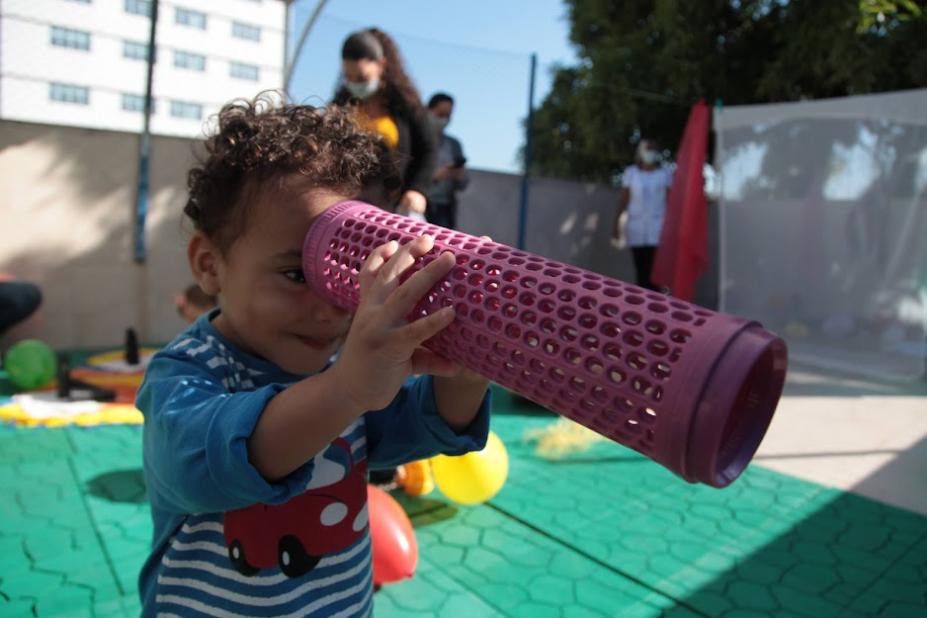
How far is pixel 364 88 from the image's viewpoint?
10.5 feet

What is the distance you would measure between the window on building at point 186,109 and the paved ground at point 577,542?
5171 millimetres

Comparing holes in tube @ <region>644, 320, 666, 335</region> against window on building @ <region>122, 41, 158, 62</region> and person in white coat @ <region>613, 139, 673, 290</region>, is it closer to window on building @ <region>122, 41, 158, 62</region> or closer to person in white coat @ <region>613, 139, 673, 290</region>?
window on building @ <region>122, 41, 158, 62</region>

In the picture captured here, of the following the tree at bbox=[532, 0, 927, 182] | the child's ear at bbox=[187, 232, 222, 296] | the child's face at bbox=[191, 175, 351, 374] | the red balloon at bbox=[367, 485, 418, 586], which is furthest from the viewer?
the tree at bbox=[532, 0, 927, 182]

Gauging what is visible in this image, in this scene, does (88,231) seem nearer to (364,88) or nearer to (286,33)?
(286,33)

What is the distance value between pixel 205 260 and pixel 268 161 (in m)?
0.22

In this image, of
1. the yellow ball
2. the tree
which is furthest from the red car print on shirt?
the tree

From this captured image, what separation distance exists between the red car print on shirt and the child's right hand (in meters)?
0.44

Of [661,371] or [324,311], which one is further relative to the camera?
[324,311]

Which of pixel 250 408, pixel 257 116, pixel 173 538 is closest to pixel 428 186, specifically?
pixel 257 116

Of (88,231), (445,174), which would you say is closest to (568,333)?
(445,174)

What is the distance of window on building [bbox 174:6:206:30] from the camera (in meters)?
6.64

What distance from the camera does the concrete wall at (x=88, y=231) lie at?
5.52 meters

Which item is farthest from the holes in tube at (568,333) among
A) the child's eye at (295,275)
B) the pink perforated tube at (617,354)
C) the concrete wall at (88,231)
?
the concrete wall at (88,231)

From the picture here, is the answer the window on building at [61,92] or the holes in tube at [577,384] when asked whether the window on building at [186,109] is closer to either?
the window on building at [61,92]
